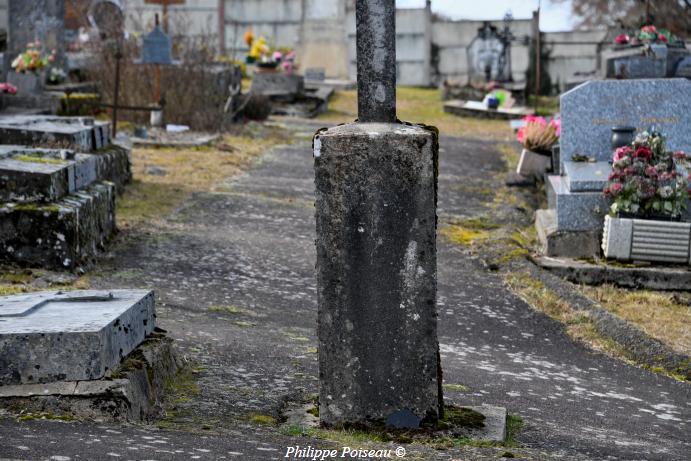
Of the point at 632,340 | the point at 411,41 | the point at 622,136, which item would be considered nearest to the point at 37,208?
the point at 632,340

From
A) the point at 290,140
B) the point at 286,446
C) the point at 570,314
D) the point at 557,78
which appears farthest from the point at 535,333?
the point at 557,78

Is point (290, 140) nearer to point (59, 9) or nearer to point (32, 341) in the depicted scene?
point (59, 9)

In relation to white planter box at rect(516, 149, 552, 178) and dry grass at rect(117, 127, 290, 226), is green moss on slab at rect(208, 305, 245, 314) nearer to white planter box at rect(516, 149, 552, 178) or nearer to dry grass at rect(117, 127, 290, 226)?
dry grass at rect(117, 127, 290, 226)

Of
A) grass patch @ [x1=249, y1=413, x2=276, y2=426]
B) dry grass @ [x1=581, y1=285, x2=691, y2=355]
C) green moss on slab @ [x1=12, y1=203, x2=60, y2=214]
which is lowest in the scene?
dry grass @ [x1=581, y1=285, x2=691, y2=355]

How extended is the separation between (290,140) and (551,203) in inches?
238

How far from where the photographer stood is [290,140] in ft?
52.5

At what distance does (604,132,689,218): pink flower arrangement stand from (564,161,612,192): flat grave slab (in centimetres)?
20

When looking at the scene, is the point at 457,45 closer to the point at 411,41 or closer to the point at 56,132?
the point at 411,41

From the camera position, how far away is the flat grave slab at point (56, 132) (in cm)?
927

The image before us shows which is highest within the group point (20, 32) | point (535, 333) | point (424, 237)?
point (20, 32)

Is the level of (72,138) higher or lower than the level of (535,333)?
higher

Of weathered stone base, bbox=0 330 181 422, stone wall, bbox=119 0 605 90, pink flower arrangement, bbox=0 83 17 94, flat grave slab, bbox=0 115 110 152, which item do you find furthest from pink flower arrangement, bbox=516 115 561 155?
stone wall, bbox=119 0 605 90

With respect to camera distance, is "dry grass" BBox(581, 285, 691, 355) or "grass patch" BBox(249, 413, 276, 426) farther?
"dry grass" BBox(581, 285, 691, 355)

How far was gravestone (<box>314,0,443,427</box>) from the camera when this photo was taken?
4.30 m
